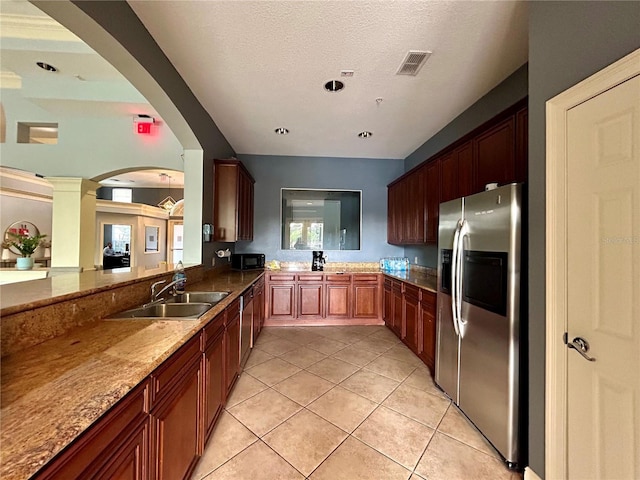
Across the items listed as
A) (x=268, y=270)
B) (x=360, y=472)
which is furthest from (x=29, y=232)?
(x=360, y=472)

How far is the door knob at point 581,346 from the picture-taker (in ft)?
3.83

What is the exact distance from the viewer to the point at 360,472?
1517 millimetres

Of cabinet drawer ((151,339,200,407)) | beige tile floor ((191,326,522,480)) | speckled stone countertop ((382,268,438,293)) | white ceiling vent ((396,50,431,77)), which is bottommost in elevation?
beige tile floor ((191,326,522,480))

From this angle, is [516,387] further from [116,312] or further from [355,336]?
[116,312]

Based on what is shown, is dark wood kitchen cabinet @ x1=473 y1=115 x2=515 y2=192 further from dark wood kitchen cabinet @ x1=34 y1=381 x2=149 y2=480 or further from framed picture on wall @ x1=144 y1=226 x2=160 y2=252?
framed picture on wall @ x1=144 y1=226 x2=160 y2=252

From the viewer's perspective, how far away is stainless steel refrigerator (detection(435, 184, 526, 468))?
156 cm

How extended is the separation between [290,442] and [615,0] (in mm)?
2877

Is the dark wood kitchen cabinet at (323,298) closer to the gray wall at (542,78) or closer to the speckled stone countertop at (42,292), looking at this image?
the speckled stone countertop at (42,292)

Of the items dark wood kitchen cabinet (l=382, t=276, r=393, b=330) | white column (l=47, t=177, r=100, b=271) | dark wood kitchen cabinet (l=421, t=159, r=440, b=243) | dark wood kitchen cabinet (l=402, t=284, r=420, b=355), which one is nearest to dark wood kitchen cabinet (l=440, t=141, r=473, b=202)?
dark wood kitchen cabinet (l=421, t=159, r=440, b=243)

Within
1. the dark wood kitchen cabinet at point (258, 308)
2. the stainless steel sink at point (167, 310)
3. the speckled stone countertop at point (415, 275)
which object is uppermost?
the speckled stone countertop at point (415, 275)

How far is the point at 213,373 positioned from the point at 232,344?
17.3 inches

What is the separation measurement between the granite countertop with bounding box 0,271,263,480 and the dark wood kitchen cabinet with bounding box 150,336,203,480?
118 millimetres

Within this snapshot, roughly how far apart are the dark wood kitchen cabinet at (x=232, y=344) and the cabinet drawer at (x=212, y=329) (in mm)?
129

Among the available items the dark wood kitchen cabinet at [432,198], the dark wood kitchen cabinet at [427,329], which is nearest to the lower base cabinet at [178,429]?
the dark wood kitchen cabinet at [427,329]
